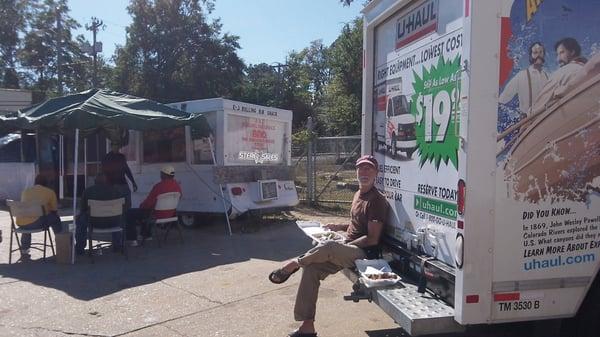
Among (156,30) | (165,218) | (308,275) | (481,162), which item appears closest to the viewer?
(481,162)

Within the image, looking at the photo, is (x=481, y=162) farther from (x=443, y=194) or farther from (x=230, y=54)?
(x=230, y=54)

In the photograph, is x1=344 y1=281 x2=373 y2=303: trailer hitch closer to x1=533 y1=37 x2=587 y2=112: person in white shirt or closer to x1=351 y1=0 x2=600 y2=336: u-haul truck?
x1=351 y1=0 x2=600 y2=336: u-haul truck

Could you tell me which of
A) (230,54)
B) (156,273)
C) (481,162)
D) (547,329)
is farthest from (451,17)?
(230,54)

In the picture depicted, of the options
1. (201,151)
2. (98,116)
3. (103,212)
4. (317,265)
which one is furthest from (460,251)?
(201,151)

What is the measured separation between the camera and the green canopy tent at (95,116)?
810 cm

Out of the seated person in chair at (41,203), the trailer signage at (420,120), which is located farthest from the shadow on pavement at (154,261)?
the trailer signage at (420,120)

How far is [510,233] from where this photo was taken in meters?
3.43

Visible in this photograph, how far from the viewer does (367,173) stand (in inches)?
190

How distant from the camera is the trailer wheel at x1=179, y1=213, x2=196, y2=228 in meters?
10.9

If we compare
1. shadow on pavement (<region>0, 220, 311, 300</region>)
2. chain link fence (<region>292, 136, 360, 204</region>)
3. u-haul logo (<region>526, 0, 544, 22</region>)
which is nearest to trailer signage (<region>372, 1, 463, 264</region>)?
u-haul logo (<region>526, 0, 544, 22</region>)

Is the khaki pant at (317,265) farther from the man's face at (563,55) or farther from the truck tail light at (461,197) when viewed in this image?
the man's face at (563,55)

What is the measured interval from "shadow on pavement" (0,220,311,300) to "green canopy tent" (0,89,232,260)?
1.04 metres

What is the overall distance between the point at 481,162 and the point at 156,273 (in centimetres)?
518

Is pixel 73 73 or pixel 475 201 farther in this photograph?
pixel 73 73
